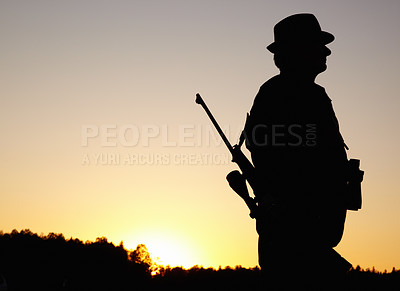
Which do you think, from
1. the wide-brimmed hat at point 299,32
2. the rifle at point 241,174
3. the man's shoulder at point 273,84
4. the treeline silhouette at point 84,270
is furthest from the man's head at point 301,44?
the treeline silhouette at point 84,270

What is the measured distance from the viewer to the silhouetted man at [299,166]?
7164 millimetres

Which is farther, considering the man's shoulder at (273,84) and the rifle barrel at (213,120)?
the rifle barrel at (213,120)

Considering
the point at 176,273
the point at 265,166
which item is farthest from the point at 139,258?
the point at 265,166

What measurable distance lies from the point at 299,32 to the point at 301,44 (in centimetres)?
12

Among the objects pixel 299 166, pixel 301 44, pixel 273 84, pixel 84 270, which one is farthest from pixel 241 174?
pixel 84 270

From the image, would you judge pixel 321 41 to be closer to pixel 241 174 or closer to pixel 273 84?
pixel 273 84

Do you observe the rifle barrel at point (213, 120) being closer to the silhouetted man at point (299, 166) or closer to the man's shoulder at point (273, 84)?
the silhouetted man at point (299, 166)

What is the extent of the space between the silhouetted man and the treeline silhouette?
255 ft

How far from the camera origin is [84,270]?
130m

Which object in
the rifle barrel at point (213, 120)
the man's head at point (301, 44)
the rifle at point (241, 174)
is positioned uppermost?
the man's head at point (301, 44)

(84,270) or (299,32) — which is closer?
(299,32)

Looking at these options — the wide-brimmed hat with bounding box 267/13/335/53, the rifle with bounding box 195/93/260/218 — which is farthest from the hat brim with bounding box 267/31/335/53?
the rifle with bounding box 195/93/260/218

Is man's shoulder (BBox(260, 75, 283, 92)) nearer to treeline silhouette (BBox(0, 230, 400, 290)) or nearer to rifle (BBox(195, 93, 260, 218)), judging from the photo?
rifle (BBox(195, 93, 260, 218))

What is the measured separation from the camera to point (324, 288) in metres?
7.13
